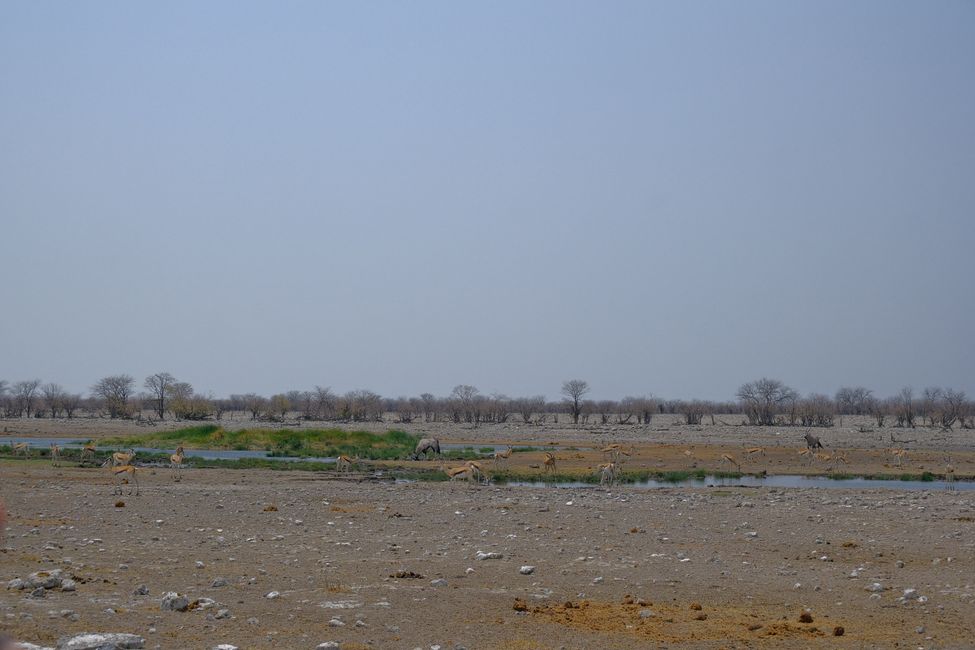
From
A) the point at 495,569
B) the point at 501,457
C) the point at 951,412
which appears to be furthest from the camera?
the point at 951,412

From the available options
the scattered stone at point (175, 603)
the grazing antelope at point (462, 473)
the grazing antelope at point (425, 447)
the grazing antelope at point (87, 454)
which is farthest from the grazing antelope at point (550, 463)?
the scattered stone at point (175, 603)

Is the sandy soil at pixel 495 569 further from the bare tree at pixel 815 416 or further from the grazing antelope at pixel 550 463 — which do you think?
the bare tree at pixel 815 416

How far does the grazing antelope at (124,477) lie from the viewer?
→ 26.0m

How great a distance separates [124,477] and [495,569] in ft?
64.1

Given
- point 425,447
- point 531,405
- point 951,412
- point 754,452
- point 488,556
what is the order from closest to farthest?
point 488,556 < point 754,452 < point 425,447 < point 951,412 < point 531,405

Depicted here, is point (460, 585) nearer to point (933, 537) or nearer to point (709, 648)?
point (709, 648)

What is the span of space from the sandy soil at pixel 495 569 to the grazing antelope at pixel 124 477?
1.15 metres

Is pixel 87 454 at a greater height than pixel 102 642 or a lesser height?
lesser

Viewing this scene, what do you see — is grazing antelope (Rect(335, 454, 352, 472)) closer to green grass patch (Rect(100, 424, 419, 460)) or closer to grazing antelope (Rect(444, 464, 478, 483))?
grazing antelope (Rect(444, 464, 478, 483))

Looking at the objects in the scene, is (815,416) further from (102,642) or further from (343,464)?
(102,642)

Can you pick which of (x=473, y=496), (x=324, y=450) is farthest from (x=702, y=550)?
(x=324, y=450)

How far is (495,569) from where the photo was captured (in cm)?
1416

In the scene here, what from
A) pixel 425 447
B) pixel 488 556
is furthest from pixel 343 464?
pixel 488 556

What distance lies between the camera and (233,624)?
10250mm
